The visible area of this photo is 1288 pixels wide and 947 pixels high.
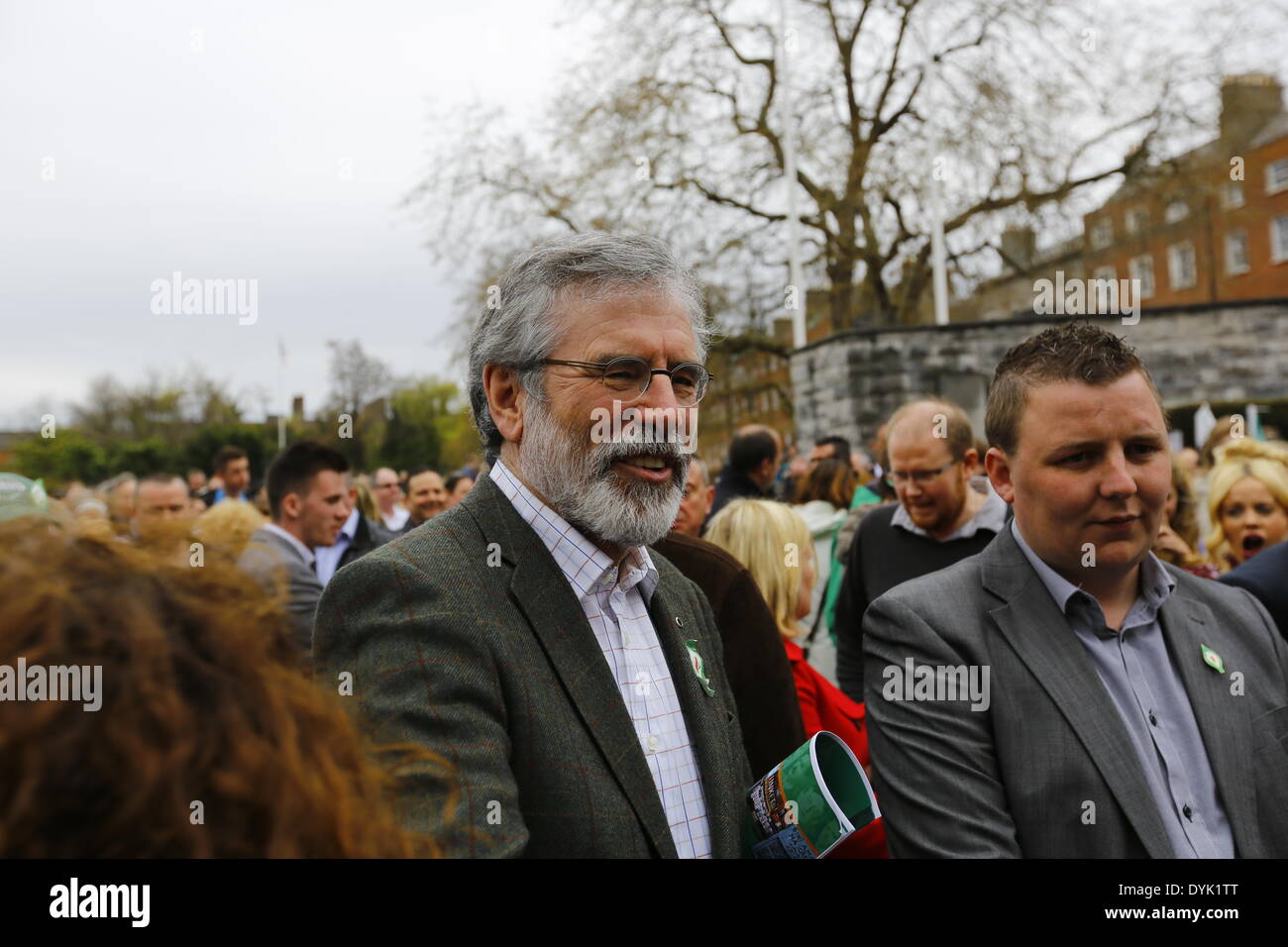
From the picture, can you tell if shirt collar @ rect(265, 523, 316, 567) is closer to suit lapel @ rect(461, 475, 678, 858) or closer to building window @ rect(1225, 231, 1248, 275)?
suit lapel @ rect(461, 475, 678, 858)

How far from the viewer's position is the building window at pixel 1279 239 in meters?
37.8

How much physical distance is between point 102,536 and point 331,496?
4.31m

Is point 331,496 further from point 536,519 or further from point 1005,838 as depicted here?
point 1005,838

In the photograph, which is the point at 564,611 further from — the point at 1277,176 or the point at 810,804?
the point at 1277,176

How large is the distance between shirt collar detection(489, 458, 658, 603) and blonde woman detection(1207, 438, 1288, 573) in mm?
3601

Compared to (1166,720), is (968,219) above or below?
above

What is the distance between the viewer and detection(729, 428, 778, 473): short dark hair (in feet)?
20.4

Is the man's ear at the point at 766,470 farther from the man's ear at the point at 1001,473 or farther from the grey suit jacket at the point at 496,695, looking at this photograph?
the grey suit jacket at the point at 496,695

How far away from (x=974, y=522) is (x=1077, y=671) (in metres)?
2.38

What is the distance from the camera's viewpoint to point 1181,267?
138ft

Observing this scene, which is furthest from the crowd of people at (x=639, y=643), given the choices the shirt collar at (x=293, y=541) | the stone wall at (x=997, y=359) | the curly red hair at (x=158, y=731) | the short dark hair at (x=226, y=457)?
the stone wall at (x=997, y=359)

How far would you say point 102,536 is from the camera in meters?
0.98

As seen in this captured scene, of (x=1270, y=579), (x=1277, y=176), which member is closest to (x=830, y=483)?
(x=1270, y=579)
